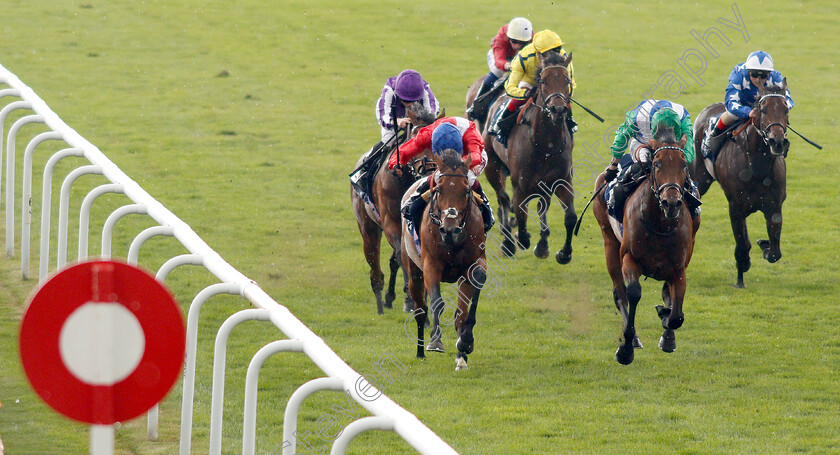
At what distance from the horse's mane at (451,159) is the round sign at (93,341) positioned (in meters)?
4.06

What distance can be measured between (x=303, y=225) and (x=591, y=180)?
12.9ft

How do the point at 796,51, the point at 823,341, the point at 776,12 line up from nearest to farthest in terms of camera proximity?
the point at 823,341 < the point at 796,51 < the point at 776,12

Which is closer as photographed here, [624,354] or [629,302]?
[629,302]

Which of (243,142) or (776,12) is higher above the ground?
(776,12)

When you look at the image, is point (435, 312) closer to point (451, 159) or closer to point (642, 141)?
point (451, 159)

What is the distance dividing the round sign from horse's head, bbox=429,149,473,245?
3.88m

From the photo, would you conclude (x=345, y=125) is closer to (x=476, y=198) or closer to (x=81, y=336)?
(x=476, y=198)

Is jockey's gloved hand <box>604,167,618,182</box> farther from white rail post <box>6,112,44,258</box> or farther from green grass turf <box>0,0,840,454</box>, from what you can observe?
white rail post <box>6,112,44,258</box>

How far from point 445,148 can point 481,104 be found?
483 centimetres

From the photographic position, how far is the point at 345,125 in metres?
16.0

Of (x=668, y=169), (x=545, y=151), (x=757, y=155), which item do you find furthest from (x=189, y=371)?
(x=757, y=155)

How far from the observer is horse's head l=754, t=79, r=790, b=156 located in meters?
8.64

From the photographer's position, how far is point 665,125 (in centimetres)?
699

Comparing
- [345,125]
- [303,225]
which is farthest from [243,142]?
[303,225]
